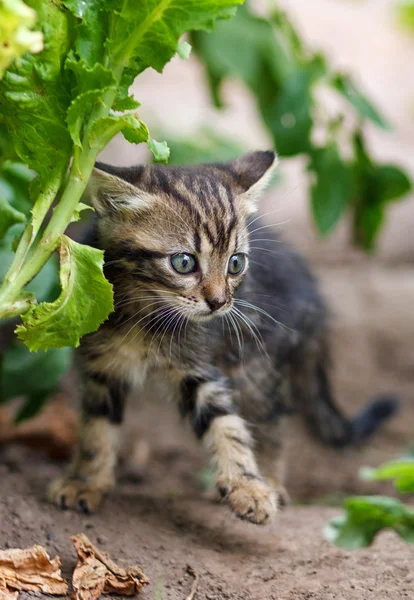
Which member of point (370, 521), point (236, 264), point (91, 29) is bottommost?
point (370, 521)

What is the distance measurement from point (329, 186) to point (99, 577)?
9.15ft

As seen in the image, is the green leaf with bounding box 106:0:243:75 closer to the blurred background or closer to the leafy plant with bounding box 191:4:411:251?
the blurred background

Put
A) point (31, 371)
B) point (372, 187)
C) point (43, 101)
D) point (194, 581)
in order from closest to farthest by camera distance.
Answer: point (43, 101), point (194, 581), point (31, 371), point (372, 187)

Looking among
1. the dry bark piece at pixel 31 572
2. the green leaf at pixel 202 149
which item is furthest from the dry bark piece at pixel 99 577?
the green leaf at pixel 202 149

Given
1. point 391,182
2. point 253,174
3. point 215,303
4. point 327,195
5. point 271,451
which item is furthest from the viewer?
point 391,182

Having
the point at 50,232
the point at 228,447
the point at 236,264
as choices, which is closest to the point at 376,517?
the point at 228,447

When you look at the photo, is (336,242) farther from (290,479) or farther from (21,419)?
(21,419)

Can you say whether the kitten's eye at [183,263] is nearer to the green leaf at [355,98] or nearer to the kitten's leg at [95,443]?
the kitten's leg at [95,443]

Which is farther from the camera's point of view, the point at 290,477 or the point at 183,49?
the point at 290,477

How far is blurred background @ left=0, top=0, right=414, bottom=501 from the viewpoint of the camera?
459 centimetres

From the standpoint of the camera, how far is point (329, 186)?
4.61m

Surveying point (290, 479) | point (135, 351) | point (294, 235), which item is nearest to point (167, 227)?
point (135, 351)

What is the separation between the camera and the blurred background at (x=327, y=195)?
459 cm

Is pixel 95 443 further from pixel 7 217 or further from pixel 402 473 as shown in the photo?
pixel 402 473
